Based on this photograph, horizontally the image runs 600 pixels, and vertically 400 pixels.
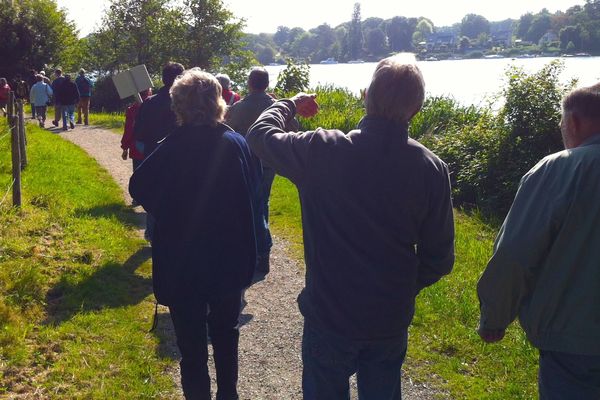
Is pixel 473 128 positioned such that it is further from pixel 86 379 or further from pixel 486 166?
pixel 86 379

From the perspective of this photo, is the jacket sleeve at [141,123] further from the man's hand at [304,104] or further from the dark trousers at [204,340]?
the man's hand at [304,104]

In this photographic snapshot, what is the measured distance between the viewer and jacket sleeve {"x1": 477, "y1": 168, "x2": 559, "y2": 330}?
7.91 ft

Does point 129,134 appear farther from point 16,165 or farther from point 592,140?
point 592,140

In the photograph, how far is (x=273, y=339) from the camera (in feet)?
17.0

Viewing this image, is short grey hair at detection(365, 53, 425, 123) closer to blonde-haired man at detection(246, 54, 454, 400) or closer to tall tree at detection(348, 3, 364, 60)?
blonde-haired man at detection(246, 54, 454, 400)

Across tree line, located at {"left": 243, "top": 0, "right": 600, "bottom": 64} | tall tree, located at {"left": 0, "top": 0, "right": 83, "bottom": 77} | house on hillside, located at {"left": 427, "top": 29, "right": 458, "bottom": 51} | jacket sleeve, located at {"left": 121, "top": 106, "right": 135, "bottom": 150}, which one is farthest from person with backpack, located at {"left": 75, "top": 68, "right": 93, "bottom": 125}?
house on hillside, located at {"left": 427, "top": 29, "right": 458, "bottom": 51}

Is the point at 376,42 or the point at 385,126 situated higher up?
the point at 376,42

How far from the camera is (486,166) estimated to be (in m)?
10.6

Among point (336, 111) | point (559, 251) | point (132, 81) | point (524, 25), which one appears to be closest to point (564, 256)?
point (559, 251)

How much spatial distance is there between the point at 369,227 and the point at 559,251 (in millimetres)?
718

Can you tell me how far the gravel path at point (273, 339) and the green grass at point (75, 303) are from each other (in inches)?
11.0

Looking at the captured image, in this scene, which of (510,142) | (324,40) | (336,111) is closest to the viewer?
(510,142)

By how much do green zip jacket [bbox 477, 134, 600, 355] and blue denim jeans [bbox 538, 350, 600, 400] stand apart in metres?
0.05

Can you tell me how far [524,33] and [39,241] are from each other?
17.3 meters
